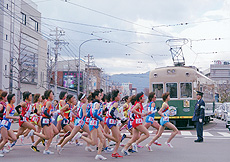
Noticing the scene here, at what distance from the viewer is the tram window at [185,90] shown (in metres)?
18.6

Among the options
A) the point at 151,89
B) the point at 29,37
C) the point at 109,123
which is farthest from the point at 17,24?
the point at 109,123

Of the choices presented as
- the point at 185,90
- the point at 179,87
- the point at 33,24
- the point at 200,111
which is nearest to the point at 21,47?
the point at 33,24

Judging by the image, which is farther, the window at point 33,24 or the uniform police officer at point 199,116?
the window at point 33,24

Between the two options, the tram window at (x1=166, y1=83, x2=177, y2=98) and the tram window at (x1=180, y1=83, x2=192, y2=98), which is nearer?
the tram window at (x1=180, y1=83, x2=192, y2=98)

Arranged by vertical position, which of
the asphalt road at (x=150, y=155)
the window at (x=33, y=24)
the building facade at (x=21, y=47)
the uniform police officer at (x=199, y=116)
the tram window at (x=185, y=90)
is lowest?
the asphalt road at (x=150, y=155)

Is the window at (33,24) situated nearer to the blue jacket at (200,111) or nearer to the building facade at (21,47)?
the building facade at (21,47)

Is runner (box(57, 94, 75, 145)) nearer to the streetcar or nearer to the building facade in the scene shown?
the streetcar

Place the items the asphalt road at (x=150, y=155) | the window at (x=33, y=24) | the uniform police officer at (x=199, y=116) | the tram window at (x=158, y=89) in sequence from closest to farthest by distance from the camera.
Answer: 1. the asphalt road at (x=150, y=155)
2. the uniform police officer at (x=199, y=116)
3. the tram window at (x=158, y=89)
4. the window at (x=33, y=24)

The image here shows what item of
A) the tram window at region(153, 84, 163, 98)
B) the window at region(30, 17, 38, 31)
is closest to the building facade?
the window at region(30, 17, 38, 31)

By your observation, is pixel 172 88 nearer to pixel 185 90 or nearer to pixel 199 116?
pixel 185 90

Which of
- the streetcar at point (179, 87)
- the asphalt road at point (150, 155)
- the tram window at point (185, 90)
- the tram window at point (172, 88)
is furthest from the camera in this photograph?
the tram window at point (172, 88)

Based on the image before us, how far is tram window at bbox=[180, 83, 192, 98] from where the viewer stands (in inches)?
731

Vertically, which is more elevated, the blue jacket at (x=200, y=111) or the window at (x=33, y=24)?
the window at (x=33, y=24)

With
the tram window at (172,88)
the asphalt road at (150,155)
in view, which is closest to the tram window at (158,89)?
the tram window at (172,88)
